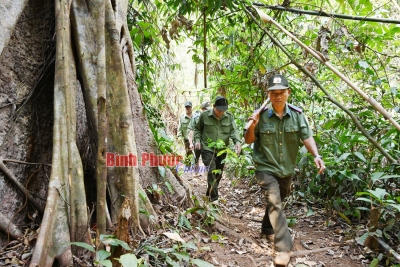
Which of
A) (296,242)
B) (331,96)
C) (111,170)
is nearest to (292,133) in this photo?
(331,96)

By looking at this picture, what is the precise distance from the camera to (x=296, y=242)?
165 inches

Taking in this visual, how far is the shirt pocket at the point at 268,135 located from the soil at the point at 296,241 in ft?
Answer: 3.77

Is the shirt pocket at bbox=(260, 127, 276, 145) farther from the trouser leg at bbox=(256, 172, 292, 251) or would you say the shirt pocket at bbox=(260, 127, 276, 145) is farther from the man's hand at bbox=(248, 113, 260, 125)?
the trouser leg at bbox=(256, 172, 292, 251)

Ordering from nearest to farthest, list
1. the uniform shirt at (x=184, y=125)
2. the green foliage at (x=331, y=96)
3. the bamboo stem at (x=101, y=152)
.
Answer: the bamboo stem at (x=101, y=152) < the green foliage at (x=331, y=96) < the uniform shirt at (x=184, y=125)

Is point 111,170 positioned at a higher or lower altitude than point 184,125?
lower

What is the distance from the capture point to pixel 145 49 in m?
6.06

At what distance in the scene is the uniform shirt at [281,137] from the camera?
3.91 metres

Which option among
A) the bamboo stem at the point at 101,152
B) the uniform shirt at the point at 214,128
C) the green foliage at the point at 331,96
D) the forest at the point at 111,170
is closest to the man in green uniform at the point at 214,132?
the uniform shirt at the point at 214,128

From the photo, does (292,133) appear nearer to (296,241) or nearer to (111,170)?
(296,241)

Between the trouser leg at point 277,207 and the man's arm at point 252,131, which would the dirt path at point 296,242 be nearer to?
the trouser leg at point 277,207

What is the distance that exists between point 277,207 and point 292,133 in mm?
878

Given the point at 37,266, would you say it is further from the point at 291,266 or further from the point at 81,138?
the point at 291,266

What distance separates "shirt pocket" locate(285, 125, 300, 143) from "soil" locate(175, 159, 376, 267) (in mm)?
1263

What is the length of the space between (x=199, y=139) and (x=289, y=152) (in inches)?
93.6
